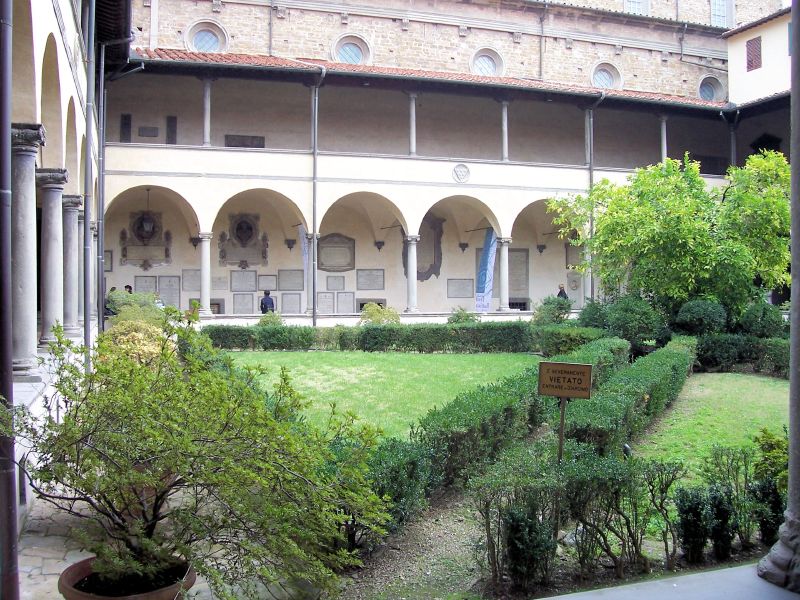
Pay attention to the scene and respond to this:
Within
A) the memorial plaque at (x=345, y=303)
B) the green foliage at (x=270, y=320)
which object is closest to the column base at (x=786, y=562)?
the green foliage at (x=270, y=320)

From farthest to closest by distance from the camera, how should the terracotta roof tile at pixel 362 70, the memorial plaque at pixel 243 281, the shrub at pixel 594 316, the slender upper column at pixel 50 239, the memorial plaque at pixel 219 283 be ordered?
the memorial plaque at pixel 243 281, the memorial plaque at pixel 219 283, the terracotta roof tile at pixel 362 70, the shrub at pixel 594 316, the slender upper column at pixel 50 239

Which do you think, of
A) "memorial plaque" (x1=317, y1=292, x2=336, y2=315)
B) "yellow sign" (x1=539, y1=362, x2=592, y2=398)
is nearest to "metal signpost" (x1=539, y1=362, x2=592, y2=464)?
"yellow sign" (x1=539, y1=362, x2=592, y2=398)

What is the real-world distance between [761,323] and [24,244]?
13418mm

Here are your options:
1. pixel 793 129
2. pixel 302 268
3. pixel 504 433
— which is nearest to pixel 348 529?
pixel 504 433

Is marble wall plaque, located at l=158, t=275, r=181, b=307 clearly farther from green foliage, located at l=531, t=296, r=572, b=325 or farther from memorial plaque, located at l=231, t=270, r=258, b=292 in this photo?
green foliage, located at l=531, t=296, r=572, b=325

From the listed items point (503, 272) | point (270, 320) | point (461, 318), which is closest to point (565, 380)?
point (270, 320)

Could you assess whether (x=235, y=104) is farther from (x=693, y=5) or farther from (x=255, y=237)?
(x=693, y=5)

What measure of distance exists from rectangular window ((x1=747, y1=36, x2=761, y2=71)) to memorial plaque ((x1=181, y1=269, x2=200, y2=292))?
68.8 ft

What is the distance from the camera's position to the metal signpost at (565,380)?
526 cm

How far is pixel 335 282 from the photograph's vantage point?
80.2 feet

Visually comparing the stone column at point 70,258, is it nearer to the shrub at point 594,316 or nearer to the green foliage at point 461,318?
the green foliage at point 461,318

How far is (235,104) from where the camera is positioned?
22391 millimetres

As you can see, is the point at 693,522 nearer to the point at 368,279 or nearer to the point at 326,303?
the point at 326,303

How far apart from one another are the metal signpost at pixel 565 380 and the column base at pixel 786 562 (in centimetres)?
178
